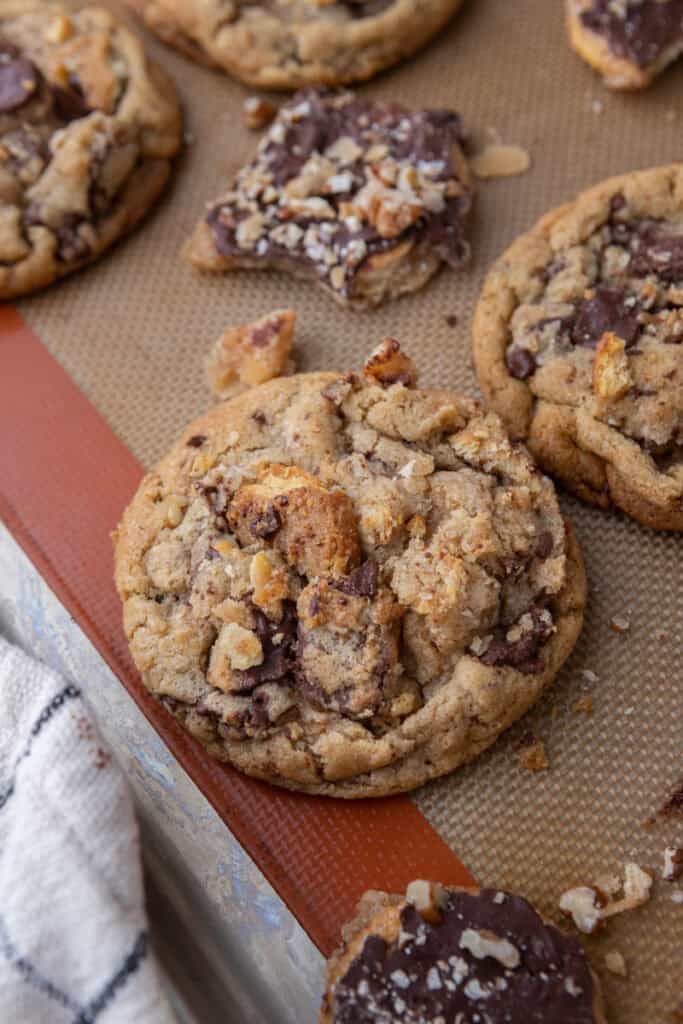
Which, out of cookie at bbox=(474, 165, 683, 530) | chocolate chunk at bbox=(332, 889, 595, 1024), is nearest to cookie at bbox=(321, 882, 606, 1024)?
chocolate chunk at bbox=(332, 889, 595, 1024)

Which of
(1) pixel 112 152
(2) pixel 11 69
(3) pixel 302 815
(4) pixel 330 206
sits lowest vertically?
(3) pixel 302 815

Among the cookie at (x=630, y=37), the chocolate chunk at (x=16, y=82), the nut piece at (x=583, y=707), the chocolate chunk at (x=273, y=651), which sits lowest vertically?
the nut piece at (x=583, y=707)

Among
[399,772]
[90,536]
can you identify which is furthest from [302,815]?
[90,536]

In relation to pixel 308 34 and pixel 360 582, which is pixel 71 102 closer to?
pixel 308 34

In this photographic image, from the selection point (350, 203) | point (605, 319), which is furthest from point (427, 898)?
point (350, 203)

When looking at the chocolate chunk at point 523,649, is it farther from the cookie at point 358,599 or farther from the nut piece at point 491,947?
the nut piece at point 491,947

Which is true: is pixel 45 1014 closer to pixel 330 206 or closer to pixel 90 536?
pixel 90 536

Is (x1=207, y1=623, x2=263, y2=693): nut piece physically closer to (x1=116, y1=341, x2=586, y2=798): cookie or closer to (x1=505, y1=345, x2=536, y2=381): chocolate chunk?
(x1=116, y1=341, x2=586, y2=798): cookie

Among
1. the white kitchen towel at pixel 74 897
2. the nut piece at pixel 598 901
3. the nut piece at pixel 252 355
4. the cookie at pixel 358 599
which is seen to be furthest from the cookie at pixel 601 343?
the white kitchen towel at pixel 74 897
